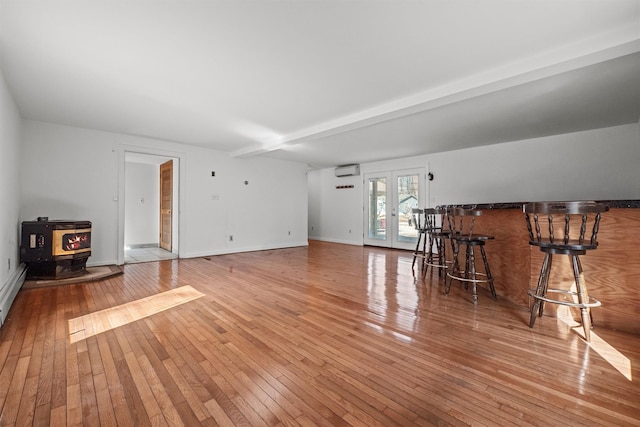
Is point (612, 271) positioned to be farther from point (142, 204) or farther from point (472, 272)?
point (142, 204)

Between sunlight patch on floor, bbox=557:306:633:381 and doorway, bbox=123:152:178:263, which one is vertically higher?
doorway, bbox=123:152:178:263

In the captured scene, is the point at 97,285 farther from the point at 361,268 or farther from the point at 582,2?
the point at 582,2

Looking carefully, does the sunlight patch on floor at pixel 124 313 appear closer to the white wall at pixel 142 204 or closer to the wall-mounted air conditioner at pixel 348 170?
the white wall at pixel 142 204

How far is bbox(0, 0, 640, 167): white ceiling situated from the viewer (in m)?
2.08

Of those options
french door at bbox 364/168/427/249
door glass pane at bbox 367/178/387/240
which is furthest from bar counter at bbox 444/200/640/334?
door glass pane at bbox 367/178/387/240

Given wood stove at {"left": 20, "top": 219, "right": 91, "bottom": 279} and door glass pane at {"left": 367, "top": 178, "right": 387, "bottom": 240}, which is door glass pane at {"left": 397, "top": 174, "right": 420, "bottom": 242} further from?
wood stove at {"left": 20, "top": 219, "right": 91, "bottom": 279}

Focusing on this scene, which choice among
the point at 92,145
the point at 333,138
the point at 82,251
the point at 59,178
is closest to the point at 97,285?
the point at 82,251

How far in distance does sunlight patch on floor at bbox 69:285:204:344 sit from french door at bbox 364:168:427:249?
531 cm

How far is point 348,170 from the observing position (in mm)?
8422

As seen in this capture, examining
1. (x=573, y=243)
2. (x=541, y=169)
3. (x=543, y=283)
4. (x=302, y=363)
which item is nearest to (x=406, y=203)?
(x=541, y=169)

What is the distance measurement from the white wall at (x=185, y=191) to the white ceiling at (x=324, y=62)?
0.56 m

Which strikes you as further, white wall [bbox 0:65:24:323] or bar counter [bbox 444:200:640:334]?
white wall [bbox 0:65:24:323]

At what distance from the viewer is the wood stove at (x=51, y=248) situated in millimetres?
3895

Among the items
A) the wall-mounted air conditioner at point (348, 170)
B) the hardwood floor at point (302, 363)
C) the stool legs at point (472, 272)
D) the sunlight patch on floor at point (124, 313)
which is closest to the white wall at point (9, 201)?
the hardwood floor at point (302, 363)
